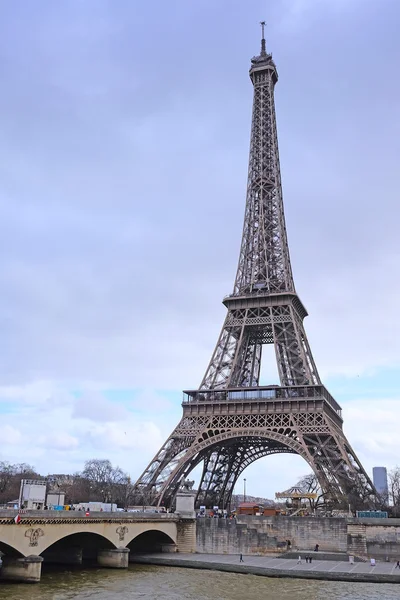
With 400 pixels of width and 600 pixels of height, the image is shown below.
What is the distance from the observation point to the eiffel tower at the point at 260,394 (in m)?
61.1

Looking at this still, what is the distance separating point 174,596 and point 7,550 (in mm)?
11100

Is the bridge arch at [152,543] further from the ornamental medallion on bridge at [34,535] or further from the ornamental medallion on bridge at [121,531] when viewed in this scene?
the ornamental medallion on bridge at [34,535]

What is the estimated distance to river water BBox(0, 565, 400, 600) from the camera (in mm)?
33125

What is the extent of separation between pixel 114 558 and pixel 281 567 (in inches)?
497

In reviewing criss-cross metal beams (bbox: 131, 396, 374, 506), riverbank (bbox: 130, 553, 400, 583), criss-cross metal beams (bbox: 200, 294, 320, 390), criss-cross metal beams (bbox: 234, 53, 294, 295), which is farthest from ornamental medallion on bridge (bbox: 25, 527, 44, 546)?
criss-cross metal beams (bbox: 234, 53, 294, 295)

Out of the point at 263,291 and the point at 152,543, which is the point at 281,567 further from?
the point at 263,291

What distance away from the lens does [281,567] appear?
147 feet

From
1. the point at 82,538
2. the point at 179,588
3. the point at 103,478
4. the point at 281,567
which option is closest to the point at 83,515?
the point at 82,538

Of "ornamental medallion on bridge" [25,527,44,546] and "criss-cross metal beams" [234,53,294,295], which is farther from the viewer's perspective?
"criss-cross metal beams" [234,53,294,295]

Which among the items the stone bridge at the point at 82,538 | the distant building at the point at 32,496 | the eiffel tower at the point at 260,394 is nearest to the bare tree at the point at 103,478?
the eiffel tower at the point at 260,394

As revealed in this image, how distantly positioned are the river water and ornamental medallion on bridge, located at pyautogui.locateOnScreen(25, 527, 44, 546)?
93.5 inches

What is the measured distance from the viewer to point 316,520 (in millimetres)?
54344

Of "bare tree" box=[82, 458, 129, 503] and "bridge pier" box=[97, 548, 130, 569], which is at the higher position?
"bare tree" box=[82, 458, 129, 503]

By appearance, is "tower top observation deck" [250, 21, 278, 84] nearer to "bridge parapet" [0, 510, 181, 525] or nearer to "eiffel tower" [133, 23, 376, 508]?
"eiffel tower" [133, 23, 376, 508]
